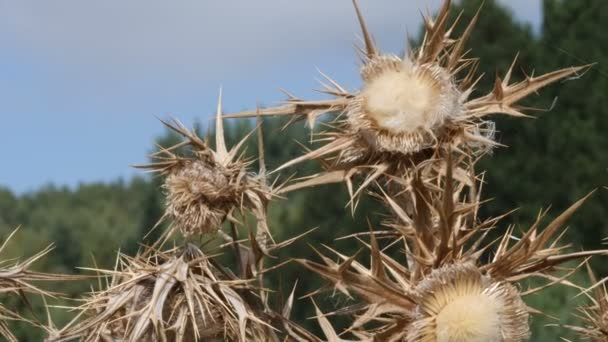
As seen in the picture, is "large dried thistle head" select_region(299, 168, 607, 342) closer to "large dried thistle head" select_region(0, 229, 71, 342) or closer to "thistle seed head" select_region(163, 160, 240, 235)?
"thistle seed head" select_region(163, 160, 240, 235)

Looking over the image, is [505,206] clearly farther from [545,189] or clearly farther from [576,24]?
[576,24]

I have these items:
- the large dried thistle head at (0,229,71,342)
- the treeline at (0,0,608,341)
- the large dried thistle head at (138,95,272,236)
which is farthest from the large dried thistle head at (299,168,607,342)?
the treeline at (0,0,608,341)

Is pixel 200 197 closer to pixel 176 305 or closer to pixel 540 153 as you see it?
pixel 176 305

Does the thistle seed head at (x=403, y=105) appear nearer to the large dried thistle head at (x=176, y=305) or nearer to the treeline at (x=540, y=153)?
the large dried thistle head at (x=176, y=305)

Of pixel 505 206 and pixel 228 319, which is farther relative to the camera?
pixel 505 206

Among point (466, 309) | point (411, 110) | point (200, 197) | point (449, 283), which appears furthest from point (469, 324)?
point (200, 197)

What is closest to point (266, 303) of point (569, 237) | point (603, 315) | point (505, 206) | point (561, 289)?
point (603, 315)

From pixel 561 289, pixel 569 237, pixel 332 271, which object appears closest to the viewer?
pixel 332 271
